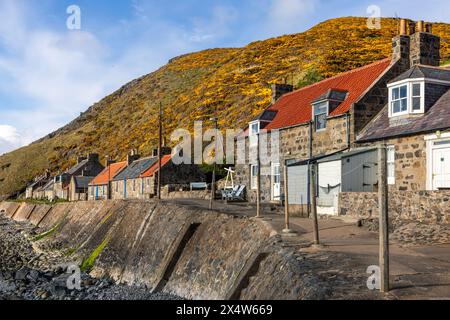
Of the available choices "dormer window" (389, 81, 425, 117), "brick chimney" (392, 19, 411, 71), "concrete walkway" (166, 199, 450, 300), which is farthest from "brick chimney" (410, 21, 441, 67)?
"concrete walkway" (166, 199, 450, 300)

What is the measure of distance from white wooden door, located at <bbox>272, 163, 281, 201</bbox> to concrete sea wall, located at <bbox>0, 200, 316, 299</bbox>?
7556 millimetres

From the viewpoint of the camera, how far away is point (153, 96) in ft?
403

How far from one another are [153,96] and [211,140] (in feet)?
222

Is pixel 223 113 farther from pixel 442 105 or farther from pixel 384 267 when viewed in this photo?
pixel 384 267

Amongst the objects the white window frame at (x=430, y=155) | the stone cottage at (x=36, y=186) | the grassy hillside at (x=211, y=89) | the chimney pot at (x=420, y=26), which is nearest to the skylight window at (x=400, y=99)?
the white window frame at (x=430, y=155)

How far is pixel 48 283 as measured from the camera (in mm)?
21250

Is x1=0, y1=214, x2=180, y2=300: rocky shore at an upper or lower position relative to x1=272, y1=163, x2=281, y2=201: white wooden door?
lower

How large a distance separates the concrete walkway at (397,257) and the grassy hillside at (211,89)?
1682 inches

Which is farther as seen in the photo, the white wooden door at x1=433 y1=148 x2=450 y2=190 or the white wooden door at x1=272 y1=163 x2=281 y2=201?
the white wooden door at x1=272 y1=163 x2=281 y2=201

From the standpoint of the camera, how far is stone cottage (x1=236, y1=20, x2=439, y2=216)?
23578mm

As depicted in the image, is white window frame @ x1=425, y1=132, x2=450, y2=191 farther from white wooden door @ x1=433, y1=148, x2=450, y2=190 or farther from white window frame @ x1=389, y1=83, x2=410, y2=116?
white window frame @ x1=389, y1=83, x2=410, y2=116

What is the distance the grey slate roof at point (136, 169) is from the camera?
48.1 m

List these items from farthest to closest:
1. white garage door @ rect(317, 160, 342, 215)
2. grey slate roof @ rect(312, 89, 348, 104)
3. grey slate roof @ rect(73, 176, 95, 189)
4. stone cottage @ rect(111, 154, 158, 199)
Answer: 1. grey slate roof @ rect(73, 176, 95, 189)
2. stone cottage @ rect(111, 154, 158, 199)
3. grey slate roof @ rect(312, 89, 348, 104)
4. white garage door @ rect(317, 160, 342, 215)
